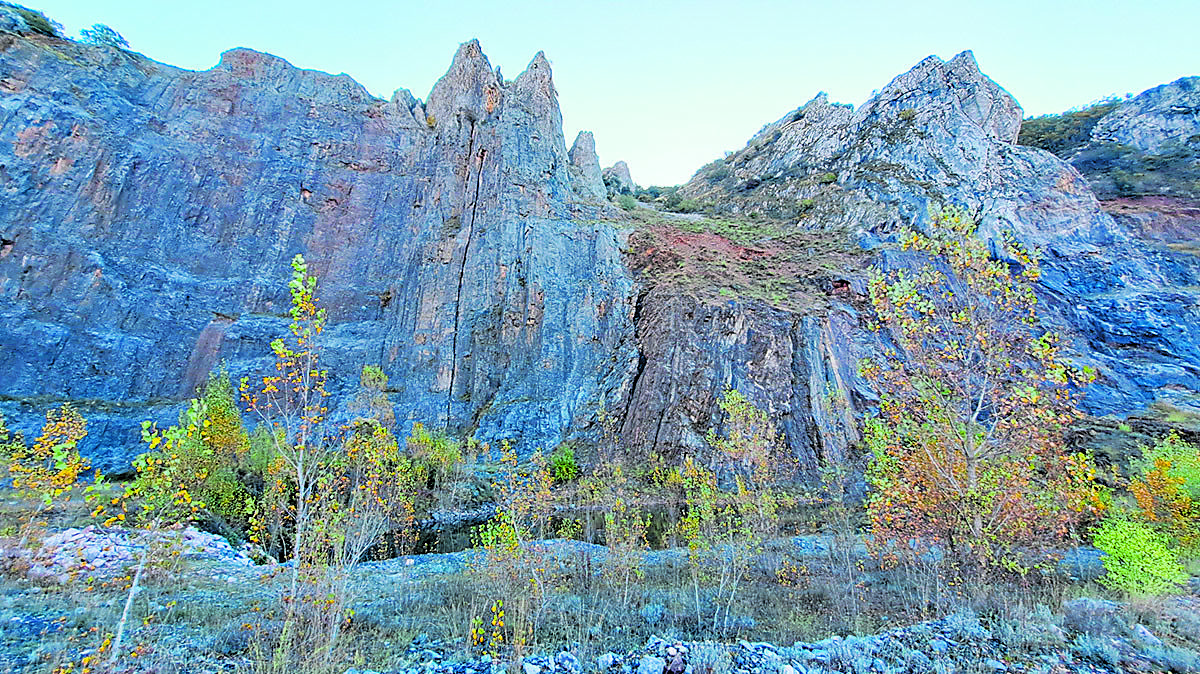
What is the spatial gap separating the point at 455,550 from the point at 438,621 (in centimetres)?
1131

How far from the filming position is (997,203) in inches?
1555

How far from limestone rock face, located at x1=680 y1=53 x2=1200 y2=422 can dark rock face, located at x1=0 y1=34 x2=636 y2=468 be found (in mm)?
15515

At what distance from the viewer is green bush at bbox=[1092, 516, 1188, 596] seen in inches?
367

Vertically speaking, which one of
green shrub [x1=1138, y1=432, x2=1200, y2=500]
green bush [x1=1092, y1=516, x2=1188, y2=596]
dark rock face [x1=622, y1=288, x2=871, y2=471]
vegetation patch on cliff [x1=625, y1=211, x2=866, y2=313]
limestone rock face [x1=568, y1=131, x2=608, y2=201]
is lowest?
green bush [x1=1092, y1=516, x2=1188, y2=596]

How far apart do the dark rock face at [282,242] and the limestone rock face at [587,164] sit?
18.9ft

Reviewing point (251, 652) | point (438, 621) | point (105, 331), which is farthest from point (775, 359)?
point (105, 331)

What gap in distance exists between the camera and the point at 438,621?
1027 centimetres

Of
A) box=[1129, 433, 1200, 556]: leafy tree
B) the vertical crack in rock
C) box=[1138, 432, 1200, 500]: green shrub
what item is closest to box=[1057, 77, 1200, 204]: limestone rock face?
box=[1138, 432, 1200, 500]: green shrub

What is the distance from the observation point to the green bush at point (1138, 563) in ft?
30.6

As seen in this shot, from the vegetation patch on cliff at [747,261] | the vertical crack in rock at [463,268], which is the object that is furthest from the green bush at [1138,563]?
the vertical crack in rock at [463,268]

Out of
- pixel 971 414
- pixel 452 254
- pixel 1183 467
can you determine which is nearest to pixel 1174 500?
pixel 1183 467

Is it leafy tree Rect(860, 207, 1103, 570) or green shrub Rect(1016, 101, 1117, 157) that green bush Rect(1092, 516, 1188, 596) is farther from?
green shrub Rect(1016, 101, 1117, 157)

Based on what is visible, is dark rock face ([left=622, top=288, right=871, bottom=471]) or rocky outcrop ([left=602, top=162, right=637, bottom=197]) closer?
dark rock face ([left=622, top=288, right=871, bottom=471])

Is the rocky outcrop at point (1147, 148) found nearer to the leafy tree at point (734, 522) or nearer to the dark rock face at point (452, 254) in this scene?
the dark rock face at point (452, 254)
